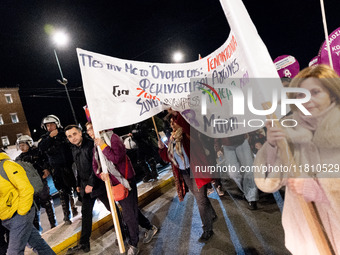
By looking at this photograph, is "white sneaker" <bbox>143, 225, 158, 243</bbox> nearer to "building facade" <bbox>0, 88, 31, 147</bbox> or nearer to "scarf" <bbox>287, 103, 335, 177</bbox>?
"scarf" <bbox>287, 103, 335, 177</bbox>

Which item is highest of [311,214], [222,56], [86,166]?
[222,56]

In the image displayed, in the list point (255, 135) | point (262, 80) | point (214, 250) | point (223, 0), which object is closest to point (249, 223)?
point (214, 250)

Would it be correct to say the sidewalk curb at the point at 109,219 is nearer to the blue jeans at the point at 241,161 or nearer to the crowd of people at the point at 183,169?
the crowd of people at the point at 183,169

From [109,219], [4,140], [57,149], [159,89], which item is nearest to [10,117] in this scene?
[4,140]

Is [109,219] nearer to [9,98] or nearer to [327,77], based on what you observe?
[327,77]

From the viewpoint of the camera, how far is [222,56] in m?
2.86

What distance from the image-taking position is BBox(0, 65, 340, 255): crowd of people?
4.72 feet

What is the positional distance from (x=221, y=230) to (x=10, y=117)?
5271 cm

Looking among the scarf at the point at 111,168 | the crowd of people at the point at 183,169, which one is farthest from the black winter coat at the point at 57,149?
the scarf at the point at 111,168

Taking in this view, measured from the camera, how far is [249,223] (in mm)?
3520

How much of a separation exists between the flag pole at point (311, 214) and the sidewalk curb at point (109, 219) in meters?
3.97

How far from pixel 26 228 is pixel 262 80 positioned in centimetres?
342

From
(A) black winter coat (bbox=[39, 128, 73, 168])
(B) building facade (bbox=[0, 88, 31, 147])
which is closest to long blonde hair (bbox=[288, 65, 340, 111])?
(A) black winter coat (bbox=[39, 128, 73, 168])

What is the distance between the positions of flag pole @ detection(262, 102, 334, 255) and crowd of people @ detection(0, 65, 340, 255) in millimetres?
24
